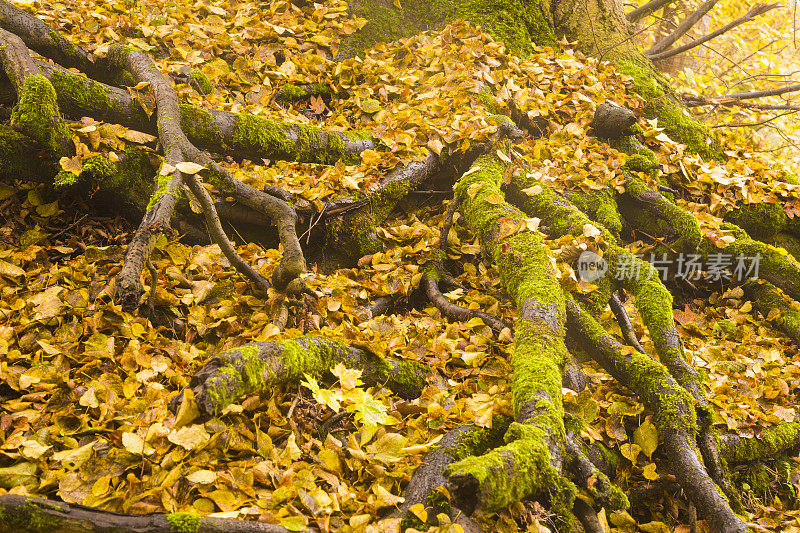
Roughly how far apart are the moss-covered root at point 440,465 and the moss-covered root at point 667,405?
829 mm

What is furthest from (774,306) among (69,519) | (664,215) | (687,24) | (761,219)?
(69,519)

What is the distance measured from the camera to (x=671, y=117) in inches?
195

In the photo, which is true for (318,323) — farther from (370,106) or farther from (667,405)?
(370,106)

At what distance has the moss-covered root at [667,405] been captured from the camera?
2125mm

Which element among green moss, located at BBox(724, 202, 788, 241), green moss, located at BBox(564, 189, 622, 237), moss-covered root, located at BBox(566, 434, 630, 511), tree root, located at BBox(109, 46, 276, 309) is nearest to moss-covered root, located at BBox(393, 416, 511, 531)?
moss-covered root, located at BBox(566, 434, 630, 511)

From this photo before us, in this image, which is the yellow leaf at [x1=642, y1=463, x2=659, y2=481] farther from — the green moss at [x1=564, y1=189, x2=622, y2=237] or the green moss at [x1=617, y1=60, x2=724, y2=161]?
the green moss at [x1=617, y1=60, x2=724, y2=161]

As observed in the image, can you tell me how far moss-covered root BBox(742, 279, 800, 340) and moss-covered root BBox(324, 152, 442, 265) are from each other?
117 inches

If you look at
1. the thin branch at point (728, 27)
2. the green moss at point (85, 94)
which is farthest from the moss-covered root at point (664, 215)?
the green moss at point (85, 94)

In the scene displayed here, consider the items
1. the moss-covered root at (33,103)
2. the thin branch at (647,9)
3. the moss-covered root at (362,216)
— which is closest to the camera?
the moss-covered root at (33,103)

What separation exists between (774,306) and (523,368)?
2.85 metres

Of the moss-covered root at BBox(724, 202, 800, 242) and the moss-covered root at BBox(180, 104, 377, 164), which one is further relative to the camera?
the moss-covered root at BBox(724, 202, 800, 242)

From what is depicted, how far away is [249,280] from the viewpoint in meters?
2.81

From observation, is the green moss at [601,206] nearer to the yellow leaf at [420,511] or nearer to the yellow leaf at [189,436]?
the yellow leaf at [420,511]

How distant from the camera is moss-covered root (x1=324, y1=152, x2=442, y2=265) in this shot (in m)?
3.29
